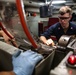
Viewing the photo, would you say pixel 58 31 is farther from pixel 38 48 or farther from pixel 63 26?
pixel 38 48

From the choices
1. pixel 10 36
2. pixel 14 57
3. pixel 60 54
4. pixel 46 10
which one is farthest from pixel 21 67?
pixel 46 10

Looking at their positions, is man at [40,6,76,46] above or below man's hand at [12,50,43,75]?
below

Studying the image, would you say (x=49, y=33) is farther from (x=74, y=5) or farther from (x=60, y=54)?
(x=74, y=5)

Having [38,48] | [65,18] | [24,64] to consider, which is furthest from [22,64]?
[65,18]

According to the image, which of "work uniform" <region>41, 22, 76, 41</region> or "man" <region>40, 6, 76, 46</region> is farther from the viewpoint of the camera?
"work uniform" <region>41, 22, 76, 41</region>

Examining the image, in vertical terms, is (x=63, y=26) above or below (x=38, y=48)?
below

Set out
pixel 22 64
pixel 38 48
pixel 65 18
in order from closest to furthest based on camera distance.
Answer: pixel 22 64, pixel 38 48, pixel 65 18

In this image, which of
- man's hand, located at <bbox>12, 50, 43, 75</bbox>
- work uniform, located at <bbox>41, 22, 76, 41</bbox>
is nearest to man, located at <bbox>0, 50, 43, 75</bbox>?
man's hand, located at <bbox>12, 50, 43, 75</bbox>

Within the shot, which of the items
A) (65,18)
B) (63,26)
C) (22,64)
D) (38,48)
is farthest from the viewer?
(63,26)

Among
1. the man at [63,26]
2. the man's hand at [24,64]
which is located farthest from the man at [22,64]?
the man at [63,26]

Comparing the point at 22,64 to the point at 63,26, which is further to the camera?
the point at 63,26

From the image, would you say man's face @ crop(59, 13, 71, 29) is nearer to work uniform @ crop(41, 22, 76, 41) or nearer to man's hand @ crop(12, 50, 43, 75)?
work uniform @ crop(41, 22, 76, 41)

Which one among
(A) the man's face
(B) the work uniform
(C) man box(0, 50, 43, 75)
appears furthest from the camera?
(B) the work uniform

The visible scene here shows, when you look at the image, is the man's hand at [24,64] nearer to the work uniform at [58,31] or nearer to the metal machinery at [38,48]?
the metal machinery at [38,48]
